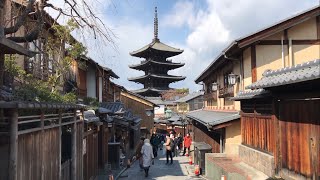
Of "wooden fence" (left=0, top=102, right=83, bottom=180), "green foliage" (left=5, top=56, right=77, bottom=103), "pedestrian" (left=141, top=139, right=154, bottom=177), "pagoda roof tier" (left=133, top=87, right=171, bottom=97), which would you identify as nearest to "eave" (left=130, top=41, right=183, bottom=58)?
"pagoda roof tier" (left=133, top=87, right=171, bottom=97)

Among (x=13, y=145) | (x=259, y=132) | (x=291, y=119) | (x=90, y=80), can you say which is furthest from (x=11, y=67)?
(x=90, y=80)

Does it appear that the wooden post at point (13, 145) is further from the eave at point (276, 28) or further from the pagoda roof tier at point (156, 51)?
the pagoda roof tier at point (156, 51)

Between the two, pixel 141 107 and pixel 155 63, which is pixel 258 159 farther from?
pixel 155 63

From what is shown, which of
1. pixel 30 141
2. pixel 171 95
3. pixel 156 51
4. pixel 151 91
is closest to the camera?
pixel 30 141

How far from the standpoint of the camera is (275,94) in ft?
33.0

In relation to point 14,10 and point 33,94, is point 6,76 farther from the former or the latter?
point 14,10

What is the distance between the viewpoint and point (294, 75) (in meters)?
7.81

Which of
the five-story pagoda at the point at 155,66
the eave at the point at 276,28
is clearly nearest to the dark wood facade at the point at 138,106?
the five-story pagoda at the point at 155,66

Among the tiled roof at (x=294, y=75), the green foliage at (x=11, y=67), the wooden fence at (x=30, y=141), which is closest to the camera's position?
the wooden fence at (x=30, y=141)

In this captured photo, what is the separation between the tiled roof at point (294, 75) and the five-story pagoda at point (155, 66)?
47862 mm

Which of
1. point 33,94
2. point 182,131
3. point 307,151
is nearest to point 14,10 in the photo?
point 33,94

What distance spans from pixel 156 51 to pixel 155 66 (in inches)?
101

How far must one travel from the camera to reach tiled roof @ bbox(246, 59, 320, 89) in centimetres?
688

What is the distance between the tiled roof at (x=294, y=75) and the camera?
6.88m
